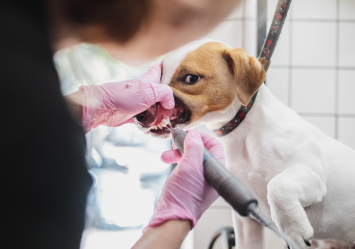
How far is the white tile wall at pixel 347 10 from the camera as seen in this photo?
0.76 m

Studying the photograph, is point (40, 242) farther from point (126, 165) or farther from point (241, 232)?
point (241, 232)

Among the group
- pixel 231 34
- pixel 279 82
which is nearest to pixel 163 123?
pixel 231 34

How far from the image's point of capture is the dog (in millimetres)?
644

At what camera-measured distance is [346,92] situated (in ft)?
2.70

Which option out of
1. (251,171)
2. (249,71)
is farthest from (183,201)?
(249,71)

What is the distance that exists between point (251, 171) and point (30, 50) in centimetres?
58

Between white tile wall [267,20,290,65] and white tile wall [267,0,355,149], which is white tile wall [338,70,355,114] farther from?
white tile wall [267,20,290,65]

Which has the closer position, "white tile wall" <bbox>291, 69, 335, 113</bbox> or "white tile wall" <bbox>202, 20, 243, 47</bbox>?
"white tile wall" <bbox>202, 20, 243, 47</bbox>

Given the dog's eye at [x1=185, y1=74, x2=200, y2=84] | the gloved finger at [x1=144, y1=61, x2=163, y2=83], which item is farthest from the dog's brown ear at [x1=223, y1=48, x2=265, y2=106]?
the gloved finger at [x1=144, y1=61, x2=163, y2=83]

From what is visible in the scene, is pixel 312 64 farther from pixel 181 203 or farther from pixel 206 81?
pixel 181 203

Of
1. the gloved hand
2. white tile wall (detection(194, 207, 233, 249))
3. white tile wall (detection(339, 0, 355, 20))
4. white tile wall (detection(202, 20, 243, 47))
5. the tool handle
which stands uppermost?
white tile wall (detection(339, 0, 355, 20))

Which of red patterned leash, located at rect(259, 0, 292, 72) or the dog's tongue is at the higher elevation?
red patterned leash, located at rect(259, 0, 292, 72)

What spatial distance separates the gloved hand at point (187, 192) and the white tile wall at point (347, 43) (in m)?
0.60

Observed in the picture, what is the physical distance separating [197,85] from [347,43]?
0.50 metres
